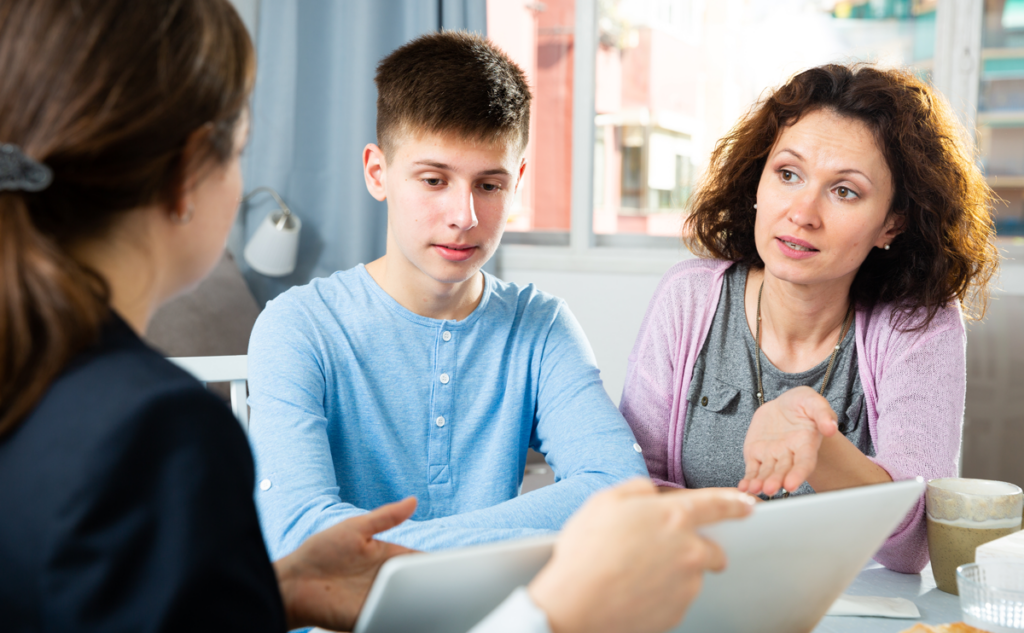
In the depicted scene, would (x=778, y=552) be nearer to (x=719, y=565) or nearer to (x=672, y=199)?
(x=719, y=565)

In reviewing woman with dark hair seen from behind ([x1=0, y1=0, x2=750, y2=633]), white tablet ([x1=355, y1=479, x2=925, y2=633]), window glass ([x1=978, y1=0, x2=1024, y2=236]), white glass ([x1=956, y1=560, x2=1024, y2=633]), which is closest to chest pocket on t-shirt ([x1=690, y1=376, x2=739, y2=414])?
white glass ([x1=956, y1=560, x2=1024, y2=633])

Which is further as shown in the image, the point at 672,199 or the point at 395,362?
the point at 672,199

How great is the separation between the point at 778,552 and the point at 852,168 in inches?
35.4

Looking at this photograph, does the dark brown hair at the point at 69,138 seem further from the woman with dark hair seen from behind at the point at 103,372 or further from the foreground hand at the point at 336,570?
the foreground hand at the point at 336,570

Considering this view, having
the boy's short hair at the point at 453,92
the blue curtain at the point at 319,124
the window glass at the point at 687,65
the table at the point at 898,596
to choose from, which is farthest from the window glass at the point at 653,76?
the table at the point at 898,596

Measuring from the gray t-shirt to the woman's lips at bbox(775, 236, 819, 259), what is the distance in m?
0.17

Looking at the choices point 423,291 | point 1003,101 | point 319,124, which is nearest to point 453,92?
point 423,291

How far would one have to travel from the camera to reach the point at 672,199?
3.04 metres

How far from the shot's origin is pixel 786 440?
0.99m

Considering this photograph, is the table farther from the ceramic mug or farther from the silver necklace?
the silver necklace

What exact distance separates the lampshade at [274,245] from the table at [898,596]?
2136 mm

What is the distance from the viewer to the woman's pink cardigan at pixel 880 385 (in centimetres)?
113

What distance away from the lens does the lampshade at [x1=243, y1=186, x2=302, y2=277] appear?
267cm


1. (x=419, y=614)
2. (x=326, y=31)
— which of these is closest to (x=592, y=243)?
(x=326, y=31)
